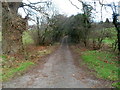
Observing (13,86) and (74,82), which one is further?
(74,82)

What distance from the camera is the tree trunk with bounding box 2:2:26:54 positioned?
51.2 ft

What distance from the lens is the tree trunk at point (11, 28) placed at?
51.2 ft

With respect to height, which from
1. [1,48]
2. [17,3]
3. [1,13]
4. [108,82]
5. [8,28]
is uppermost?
[17,3]

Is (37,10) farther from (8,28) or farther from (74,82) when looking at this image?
(74,82)

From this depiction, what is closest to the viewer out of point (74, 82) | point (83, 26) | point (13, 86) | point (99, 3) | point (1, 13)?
point (13, 86)

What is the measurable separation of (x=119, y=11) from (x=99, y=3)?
7857 mm

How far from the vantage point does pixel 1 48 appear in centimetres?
1667

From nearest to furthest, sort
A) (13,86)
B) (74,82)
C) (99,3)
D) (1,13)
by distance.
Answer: (13,86)
(74,82)
(99,3)
(1,13)

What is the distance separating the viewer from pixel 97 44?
26625mm

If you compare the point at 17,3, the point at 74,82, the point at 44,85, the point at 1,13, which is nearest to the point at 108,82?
the point at 74,82

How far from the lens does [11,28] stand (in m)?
16.7

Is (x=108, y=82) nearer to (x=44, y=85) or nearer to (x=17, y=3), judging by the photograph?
(x=44, y=85)

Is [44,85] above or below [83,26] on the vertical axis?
below

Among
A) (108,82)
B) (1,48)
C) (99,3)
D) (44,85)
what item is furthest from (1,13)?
(108,82)
